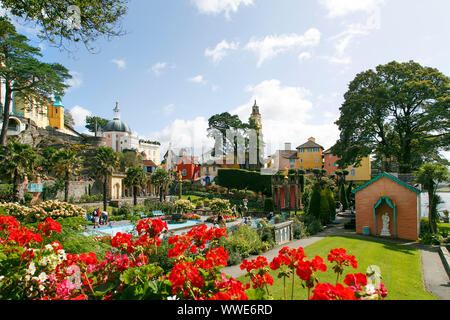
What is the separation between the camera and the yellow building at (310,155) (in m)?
61.6

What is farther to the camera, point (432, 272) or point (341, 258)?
point (432, 272)

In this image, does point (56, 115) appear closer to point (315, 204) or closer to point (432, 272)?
point (315, 204)

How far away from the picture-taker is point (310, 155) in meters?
62.3

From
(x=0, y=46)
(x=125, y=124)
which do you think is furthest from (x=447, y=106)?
(x=125, y=124)

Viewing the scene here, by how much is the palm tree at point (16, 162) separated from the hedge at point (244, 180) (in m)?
30.9

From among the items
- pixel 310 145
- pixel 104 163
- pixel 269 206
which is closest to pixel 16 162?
pixel 104 163

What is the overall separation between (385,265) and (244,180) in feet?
115

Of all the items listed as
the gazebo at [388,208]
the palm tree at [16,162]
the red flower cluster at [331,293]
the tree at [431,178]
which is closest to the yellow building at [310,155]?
the gazebo at [388,208]

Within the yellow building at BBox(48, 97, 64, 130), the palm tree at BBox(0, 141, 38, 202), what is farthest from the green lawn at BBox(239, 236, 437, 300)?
the yellow building at BBox(48, 97, 64, 130)
